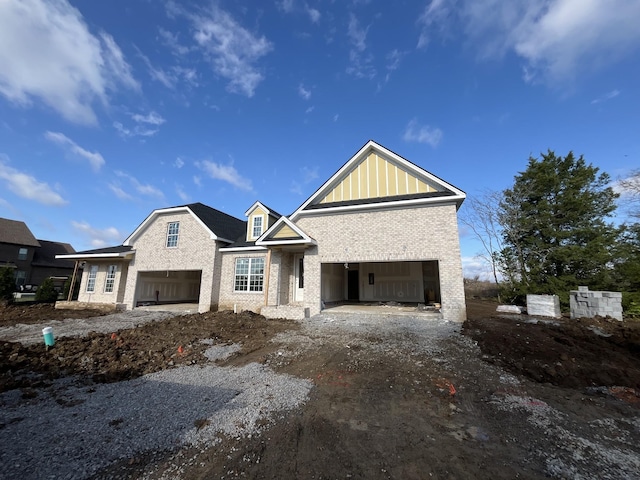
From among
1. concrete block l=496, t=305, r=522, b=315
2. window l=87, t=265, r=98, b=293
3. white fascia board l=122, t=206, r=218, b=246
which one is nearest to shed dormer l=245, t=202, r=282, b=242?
white fascia board l=122, t=206, r=218, b=246

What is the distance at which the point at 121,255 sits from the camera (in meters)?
18.0

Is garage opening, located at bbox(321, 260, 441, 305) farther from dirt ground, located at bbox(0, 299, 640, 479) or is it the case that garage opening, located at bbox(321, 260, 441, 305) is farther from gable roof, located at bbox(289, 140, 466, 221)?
dirt ground, located at bbox(0, 299, 640, 479)

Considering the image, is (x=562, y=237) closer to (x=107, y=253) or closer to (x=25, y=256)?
(x=107, y=253)

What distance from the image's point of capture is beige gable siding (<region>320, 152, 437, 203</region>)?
13336mm

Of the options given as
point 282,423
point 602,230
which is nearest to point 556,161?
point 602,230

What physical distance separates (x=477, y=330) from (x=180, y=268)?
16407 millimetres

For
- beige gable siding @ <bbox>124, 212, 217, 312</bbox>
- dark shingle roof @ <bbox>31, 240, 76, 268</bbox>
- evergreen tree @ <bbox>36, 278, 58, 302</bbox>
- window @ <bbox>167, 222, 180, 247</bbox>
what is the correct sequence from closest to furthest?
beige gable siding @ <bbox>124, 212, 217, 312</bbox> → window @ <bbox>167, 222, 180, 247</bbox> → evergreen tree @ <bbox>36, 278, 58, 302</bbox> → dark shingle roof @ <bbox>31, 240, 76, 268</bbox>

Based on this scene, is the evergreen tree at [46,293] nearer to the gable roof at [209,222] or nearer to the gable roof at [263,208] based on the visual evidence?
the gable roof at [209,222]

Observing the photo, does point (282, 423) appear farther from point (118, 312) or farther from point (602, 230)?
point (602, 230)

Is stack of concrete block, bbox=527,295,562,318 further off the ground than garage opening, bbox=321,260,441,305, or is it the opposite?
garage opening, bbox=321,260,441,305

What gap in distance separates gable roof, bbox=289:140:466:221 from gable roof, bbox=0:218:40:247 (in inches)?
1625

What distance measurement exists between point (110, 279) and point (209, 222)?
28.6ft

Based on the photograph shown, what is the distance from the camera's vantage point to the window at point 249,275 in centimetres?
1570

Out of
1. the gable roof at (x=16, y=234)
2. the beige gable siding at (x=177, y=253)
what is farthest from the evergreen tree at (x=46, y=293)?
the gable roof at (x=16, y=234)
